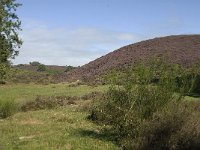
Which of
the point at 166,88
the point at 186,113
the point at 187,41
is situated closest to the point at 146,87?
the point at 166,88

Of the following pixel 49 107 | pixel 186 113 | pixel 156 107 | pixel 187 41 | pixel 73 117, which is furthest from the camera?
pixel 187 41

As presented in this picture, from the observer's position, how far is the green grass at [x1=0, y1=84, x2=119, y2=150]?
1664cm

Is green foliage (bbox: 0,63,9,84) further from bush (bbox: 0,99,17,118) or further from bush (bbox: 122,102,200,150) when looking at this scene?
bush (bbox: 122,102,200,150)

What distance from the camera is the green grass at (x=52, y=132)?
1664cm

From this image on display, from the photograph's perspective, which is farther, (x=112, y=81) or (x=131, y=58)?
(x=131, y=58)

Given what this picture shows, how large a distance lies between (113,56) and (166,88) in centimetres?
4585

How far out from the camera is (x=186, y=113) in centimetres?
1545

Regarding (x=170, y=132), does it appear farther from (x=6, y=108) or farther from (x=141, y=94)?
(x=6, y=108)

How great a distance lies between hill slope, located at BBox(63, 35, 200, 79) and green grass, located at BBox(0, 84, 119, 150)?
27.2 meters

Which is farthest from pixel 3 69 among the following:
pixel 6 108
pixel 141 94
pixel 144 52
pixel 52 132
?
pixel 144 52

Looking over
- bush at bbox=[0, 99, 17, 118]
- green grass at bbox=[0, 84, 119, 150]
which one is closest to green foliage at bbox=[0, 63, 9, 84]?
bush at bbox=[0, 99, 17, 118]

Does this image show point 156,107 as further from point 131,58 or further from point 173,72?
point 131,58

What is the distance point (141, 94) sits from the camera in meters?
17.2

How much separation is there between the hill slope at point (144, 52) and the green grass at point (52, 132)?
1070 inches
